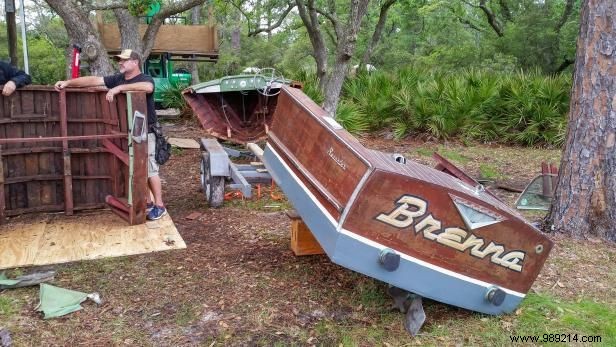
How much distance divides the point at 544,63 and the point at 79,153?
17.6 meters

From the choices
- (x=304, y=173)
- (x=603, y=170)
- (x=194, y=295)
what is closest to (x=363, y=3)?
(x=603, y=170)

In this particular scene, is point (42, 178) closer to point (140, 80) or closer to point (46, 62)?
point (140, 80)

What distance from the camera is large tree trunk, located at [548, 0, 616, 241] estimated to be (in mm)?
5117

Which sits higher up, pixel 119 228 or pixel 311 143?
pixel 311 143

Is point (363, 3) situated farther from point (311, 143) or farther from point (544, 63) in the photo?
point (544, 63)

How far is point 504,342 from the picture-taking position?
11.5 ft

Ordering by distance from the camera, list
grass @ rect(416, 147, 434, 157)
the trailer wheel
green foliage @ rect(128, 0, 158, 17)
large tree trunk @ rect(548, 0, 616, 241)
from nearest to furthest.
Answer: large tree trunk @ rect(548, 0, 616, 241)
the trailer wheel
green foliage @ rect(128, 0, 158, 17)
grass @ rect(416, 147, 434, 157)

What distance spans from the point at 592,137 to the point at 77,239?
5109 millimetres

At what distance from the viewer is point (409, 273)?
3.45 meters

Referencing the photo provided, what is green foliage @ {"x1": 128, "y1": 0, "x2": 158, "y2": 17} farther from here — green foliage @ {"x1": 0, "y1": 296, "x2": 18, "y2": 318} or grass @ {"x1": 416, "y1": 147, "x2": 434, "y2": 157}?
grass @ {"x1": 416, "y1": 147, "x2": 434, "y2": 157}

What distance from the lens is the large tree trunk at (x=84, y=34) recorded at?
833 cm

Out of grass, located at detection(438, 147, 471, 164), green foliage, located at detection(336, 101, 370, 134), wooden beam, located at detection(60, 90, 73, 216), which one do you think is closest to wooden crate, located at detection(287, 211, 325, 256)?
wooden beam, located at detection(60, 90, 73, 216)

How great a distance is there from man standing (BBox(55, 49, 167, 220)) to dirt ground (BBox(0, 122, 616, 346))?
496 millimetres

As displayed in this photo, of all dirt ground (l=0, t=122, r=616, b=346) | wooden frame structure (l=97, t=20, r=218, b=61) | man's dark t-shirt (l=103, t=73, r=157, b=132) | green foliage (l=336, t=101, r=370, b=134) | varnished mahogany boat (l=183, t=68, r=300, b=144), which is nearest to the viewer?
dirt ground (l=0, t=122, r=616, b=346)
